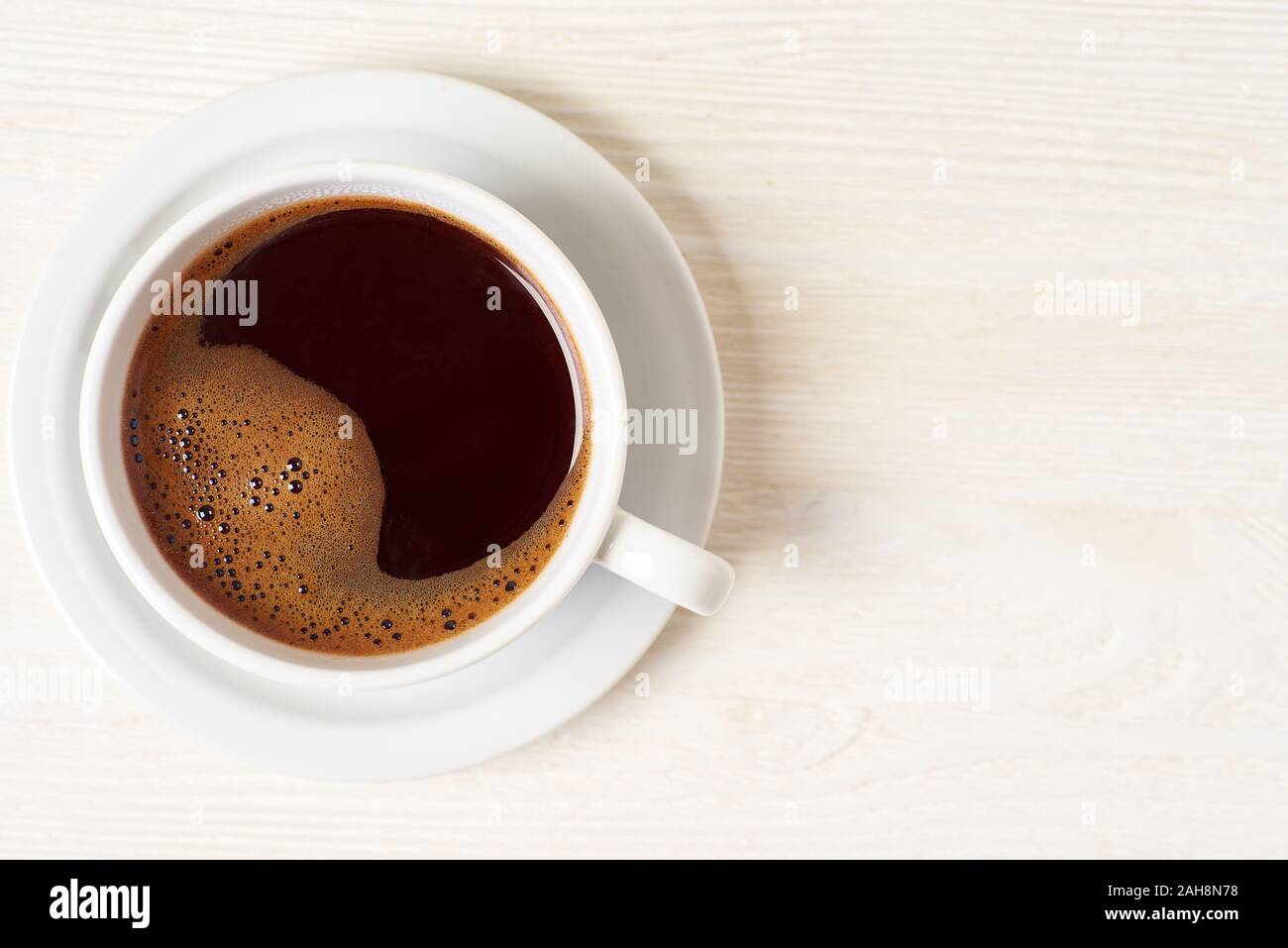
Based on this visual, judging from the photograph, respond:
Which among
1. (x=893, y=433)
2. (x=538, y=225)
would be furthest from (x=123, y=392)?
(x=893, y=433)

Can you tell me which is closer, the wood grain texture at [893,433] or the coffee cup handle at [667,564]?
the coffee cup handle at [667,564]

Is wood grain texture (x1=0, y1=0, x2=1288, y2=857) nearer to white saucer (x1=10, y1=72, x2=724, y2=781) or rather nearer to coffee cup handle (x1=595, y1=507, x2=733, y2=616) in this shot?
white saucer (x1=10, y1=72, x2=724, y2=781)

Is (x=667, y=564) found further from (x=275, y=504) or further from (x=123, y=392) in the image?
(x=123, y=392)

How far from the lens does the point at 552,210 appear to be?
821 mm

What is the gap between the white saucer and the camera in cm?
80

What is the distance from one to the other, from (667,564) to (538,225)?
314mm

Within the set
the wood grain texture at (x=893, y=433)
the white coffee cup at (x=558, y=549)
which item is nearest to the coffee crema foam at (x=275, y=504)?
the white coffee cup at (x=558, y=549)

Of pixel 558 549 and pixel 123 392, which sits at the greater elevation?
pixel 123 392

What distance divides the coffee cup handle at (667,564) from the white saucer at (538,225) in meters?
0.12

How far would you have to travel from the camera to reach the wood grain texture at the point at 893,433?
0.91 meters

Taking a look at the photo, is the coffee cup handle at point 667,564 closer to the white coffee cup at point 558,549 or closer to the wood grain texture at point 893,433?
the white coffee cup at point 558,549

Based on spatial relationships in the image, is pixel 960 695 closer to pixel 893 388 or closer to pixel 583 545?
pixel 893 388

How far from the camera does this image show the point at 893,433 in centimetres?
94
